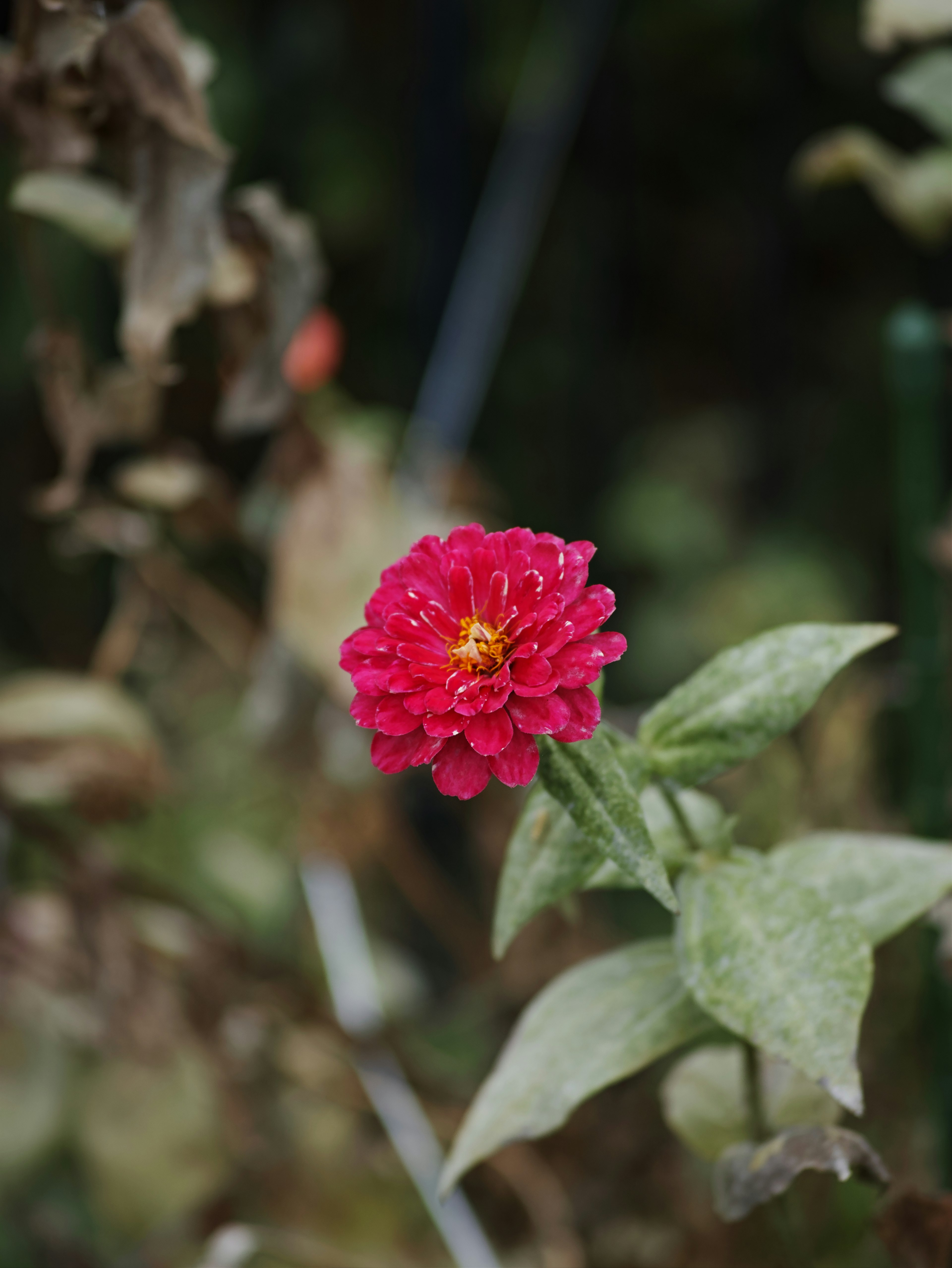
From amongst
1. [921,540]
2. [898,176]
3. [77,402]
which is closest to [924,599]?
[921,540]

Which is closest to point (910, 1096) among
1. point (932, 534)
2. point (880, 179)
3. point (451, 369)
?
point (932, 534)

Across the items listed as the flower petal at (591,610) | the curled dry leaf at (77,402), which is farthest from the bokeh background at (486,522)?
the flower petal at (591,610)

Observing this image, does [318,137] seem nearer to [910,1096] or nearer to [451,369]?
Result: [451,369]

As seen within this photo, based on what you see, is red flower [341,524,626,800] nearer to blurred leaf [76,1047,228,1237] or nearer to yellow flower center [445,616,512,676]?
yellow flower center [445,616,512,676]

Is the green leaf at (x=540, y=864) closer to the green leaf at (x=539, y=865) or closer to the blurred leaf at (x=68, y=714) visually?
the green leaf at (x=539, y=865)

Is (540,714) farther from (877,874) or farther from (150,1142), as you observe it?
(150,1142)

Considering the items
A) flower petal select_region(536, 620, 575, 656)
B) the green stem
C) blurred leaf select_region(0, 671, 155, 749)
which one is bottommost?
the green stem

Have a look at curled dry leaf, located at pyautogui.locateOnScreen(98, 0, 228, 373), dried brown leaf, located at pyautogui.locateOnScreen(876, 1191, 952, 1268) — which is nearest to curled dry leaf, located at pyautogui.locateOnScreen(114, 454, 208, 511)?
curled dry leaf, located at pyautogui.locateOnScreen(98, 0, 228, 373)
